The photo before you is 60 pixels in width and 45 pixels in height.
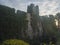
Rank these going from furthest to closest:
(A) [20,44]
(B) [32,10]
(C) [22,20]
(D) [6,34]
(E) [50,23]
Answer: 1. (E) [50,23]
2. (B) [32,10]
3. (C) [22,20]
4. (D) [6,34]
5. (A) [20,44]

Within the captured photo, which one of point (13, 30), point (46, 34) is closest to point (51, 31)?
point (46, 34)

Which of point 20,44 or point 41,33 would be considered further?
point 41,33

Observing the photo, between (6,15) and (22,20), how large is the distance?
2.77m

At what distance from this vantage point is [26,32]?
26.5 m

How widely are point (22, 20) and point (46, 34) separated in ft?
20.0

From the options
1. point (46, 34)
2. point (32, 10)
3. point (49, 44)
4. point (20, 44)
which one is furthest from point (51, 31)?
point (20, 44)

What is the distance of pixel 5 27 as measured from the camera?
23.9m

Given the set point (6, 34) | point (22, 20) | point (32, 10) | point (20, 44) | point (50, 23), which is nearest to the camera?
point (20, 44)

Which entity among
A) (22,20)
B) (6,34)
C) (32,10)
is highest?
(32,10)

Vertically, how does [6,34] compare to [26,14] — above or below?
below

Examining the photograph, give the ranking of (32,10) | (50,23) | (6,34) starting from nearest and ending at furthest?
(6,34) → (32,10) → (50,23)

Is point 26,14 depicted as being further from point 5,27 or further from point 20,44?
point 20,44

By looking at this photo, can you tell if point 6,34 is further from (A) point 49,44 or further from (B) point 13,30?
(A) point 49,44

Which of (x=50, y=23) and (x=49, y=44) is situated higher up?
(x=50, y=23)
